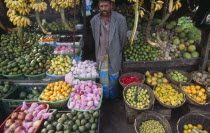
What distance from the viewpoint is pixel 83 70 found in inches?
134

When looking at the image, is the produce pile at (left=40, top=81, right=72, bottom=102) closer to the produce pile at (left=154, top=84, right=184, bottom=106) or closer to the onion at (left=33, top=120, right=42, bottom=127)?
the onion at (left=33, top=120, right=42, bottom=127)

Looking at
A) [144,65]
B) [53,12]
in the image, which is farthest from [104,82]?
[53,12]

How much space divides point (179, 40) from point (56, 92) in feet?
11.4

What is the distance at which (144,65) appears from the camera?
3.92 m

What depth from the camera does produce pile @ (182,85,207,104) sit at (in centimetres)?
295

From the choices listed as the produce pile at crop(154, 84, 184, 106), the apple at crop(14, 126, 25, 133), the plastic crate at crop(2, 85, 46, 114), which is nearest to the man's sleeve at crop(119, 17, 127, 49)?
the produce pile at crop(154, 84, 184, 106)

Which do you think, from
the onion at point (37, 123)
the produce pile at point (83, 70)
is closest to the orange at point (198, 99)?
the produce pile at point (83, 70)

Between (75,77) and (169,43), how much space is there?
8.92 feet

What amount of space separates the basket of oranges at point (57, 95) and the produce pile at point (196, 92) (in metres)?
2.39

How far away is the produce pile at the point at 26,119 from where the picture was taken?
2.23 meters

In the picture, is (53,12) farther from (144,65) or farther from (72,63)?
(144,65)

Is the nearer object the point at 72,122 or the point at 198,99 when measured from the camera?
the point at 72,122

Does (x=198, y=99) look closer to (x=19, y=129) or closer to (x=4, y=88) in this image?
(x=19, y=129)

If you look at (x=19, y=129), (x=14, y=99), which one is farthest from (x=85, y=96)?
(x=14, y=99)
